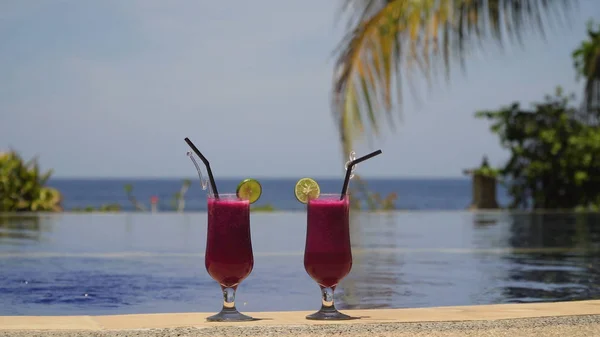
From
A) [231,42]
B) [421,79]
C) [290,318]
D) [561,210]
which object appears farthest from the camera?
Answer: [231,42]

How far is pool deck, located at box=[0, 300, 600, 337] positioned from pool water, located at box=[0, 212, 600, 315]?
79cm

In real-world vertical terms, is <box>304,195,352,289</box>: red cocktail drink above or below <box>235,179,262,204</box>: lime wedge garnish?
below

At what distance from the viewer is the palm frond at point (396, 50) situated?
7484 millimetres

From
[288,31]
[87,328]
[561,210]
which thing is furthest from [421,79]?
[288,31]

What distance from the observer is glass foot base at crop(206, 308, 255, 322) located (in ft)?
10.0

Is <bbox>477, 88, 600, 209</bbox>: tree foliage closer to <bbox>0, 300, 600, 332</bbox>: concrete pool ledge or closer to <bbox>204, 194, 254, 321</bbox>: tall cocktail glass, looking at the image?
<bbox>0, 300, 600, 332</bbox>: concrete pool ledge

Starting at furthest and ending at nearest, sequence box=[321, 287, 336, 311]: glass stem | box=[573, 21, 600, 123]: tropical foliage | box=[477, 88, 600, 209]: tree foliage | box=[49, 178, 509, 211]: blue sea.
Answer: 1. box=[49, 178, 509, 211]: blue sea
2. box=[477, 88, 600, 209]: tree foliage
3. box=[573, 21, 600, 123]: tropical foliage
4. box=[321, 287, 336, 311]: glass stem

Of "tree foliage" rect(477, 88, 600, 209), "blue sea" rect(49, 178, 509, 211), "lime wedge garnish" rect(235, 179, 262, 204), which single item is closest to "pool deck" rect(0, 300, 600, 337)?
"lime wedge garnish" rect(235, 179, 262, 204)

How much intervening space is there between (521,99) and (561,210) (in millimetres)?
1502

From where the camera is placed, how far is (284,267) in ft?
18.6

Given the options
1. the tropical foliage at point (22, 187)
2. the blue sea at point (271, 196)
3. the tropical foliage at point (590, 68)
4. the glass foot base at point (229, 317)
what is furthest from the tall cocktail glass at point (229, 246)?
the blue sea at point (271, 196)

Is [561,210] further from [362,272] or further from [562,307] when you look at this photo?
[562,307]

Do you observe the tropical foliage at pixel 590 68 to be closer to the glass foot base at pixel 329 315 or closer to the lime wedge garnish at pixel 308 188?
the lime wedge garnish at pixel 308 188

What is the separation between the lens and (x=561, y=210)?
13273 millimetres
